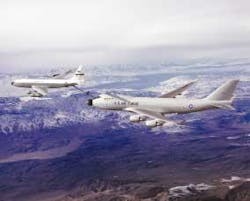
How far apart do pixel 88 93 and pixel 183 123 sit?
1257 inches

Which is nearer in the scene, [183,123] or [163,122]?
[183,123]

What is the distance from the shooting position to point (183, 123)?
181250 millimetres

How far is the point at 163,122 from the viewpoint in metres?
199

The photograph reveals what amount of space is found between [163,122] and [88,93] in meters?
31.4

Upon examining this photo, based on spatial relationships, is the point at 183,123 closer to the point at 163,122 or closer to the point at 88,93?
the point at 163,122

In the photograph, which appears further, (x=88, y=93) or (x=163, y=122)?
(x=163, y=122)

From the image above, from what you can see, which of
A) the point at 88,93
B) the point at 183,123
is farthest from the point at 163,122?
the point at 88,93

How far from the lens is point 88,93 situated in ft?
601

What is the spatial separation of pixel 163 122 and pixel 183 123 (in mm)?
18609
